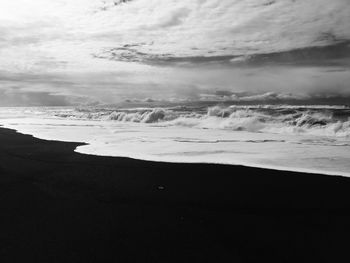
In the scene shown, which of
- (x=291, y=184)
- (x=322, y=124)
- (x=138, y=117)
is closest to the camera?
(x=291, y=184)

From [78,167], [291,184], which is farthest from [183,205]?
[78,167]

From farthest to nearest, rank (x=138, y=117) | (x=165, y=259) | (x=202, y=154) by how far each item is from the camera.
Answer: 1. (x=138, y=117)
2. (x=202, y=154)
3. (x=165, y=259)

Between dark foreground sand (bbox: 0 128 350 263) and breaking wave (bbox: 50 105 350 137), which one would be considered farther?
breaking wave (bbox: 50 105 350 137)

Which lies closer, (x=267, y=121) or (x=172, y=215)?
(x=172, y=215)

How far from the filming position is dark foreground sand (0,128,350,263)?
12.0 feet

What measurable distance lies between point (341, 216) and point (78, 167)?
537 cm

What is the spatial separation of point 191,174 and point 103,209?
2.62m

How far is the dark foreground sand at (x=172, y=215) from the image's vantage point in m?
3.65

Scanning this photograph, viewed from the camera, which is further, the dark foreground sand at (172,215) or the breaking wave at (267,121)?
the breaking wave at (267,121)

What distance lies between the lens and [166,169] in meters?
7.75

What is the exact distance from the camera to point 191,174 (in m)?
7.28

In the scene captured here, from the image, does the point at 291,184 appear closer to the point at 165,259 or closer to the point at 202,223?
the point at 202,223

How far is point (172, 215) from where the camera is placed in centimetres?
476

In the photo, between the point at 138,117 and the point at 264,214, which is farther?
the point at 138,117
